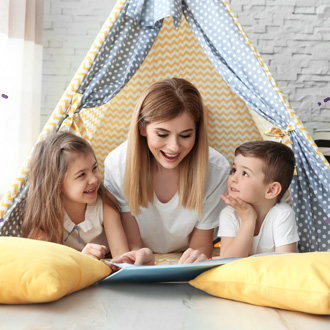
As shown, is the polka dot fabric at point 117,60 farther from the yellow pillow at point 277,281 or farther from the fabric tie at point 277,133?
the yellow pillow at point 277,281

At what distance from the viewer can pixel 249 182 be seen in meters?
2.14

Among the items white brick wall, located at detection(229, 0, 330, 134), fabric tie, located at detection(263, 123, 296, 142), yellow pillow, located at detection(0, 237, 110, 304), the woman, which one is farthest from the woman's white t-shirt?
white brick wall, located at detection(229, 0, 330, 134)

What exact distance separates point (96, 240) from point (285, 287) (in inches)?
40.3

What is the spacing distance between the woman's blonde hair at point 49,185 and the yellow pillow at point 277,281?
29.1 inches

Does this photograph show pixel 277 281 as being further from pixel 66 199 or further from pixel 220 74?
pixel 220 74

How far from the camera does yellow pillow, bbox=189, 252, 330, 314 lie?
4.41 ft

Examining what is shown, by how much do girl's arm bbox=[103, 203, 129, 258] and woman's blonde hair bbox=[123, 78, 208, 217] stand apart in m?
0.08

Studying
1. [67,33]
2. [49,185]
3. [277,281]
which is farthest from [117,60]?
[277,281]

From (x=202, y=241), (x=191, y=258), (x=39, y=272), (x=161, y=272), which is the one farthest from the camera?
(x=202, y=241)

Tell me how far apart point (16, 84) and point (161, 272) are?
6.05 ft

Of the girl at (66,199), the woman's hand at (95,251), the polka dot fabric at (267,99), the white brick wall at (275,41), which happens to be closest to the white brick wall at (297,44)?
the white brick wall at (275,41)

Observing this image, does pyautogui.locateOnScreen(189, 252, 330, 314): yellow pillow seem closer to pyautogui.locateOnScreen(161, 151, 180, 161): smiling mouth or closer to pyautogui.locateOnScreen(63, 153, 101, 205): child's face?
pyautogui.locateOnScreen(161, 151, 180, 161): smiling mouth

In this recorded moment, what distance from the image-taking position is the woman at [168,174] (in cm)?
204

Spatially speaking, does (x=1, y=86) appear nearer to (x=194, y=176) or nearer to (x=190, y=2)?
(x=190, y=2)
